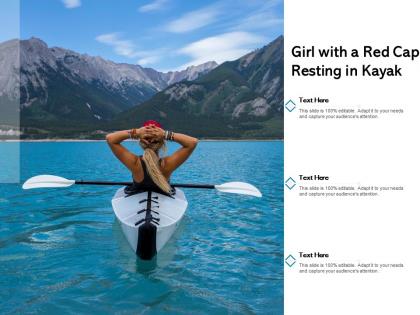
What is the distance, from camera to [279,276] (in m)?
9.37

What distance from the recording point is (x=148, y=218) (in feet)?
31.3

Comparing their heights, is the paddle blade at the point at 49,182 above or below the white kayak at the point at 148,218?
above

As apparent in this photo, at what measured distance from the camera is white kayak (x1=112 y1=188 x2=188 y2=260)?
30.3ft

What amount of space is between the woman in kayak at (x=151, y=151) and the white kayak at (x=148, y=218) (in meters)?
0.54

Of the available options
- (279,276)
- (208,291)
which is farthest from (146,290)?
(279,276)

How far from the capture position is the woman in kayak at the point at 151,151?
1002 cm
